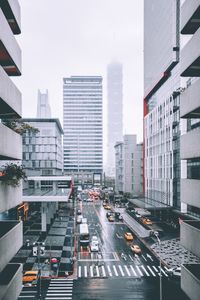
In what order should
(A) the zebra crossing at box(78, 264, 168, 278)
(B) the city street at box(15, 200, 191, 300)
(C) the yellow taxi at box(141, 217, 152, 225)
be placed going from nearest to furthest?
(B) the city street at box(15, 200, 191, 300) < (A) the zebra crossing at box(78, 264, 168, 278) < (C) the yellow taxi at box(141, 217, 152, 225)

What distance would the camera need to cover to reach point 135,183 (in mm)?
127938

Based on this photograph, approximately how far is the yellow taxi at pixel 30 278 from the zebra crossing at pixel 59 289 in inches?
79.9

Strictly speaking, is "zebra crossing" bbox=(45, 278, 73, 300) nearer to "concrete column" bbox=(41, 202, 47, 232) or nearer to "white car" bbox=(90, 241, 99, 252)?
"white car" bbox=(90, 241, 99, 252)

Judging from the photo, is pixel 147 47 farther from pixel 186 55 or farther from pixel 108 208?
pixel 186 55

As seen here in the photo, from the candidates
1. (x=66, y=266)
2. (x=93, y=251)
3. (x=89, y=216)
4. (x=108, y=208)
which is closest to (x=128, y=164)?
(x=108, y=208)

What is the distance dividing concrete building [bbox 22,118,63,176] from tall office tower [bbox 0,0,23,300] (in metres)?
85.1

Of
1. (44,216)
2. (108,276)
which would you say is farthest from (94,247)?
(44,216)

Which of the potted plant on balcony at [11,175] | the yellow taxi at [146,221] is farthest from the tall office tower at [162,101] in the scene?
the potted plant on balcony at [11,175]

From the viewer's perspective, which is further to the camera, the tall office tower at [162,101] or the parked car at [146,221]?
the parked car at [146,221]

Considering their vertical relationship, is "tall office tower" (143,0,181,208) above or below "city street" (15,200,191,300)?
above

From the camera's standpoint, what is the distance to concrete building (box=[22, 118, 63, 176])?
10788 cm

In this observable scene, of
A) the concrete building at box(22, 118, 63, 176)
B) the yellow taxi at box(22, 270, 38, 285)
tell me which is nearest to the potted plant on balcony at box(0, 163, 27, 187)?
the yellow taxi at box(22, 270, 38, 285)

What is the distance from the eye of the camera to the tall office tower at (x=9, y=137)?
17.8 metres

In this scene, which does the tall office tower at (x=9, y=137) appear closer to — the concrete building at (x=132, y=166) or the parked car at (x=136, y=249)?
the parked car at (x=136, y=249)
